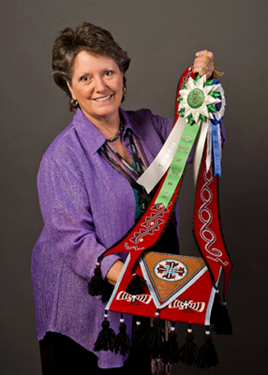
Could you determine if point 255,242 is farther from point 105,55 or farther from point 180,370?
point 105,55

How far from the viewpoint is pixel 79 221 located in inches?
73.9

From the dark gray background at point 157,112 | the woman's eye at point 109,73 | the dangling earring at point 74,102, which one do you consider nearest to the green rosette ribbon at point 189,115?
the woman's eye at point 109,73

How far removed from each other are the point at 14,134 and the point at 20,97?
0.17 metres

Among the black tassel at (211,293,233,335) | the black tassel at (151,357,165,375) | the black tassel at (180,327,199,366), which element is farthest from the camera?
→ the black tassel at (151,357,165,375)

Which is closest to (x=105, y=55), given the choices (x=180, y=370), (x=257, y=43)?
(x=257, y=43)

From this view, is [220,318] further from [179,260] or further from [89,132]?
[89,132]

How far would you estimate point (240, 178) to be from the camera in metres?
2.85

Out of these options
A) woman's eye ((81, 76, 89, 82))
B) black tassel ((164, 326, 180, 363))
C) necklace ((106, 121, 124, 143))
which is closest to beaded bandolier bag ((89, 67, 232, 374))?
black tassel ((164, 326, 180, 363))

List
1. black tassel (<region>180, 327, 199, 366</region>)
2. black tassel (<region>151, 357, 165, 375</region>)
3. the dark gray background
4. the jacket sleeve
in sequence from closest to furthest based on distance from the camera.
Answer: black tassel (<region>180, 327, 199, 366</region>) < the jacket sleeve < black tassel (<region>151, 357, 165, 375</region>) < the dark gray background

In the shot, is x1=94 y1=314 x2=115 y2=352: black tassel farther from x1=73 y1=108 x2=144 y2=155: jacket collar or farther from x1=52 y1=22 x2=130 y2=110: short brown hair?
x1=52 y1=22 x2=130 y2=110: short brown hair

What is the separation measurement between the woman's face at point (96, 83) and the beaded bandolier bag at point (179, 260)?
205mm

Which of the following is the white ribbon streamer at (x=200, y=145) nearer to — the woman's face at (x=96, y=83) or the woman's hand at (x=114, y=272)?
the woman's face at (x=96, y=83)

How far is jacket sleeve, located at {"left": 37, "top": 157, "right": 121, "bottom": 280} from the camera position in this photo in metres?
1.86

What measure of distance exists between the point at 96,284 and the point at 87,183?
31 cm
